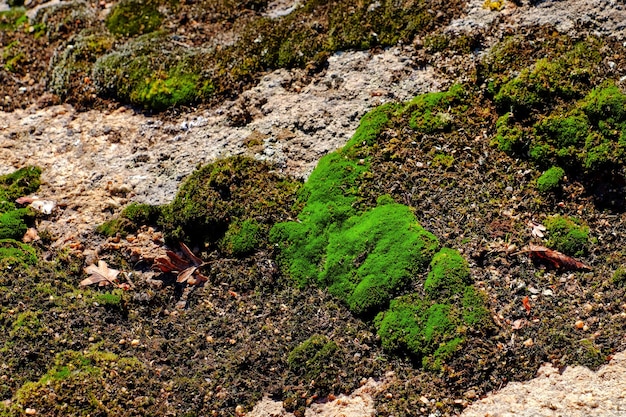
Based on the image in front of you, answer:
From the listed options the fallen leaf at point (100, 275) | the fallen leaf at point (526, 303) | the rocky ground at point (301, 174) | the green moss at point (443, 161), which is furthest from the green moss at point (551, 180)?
the fallen leaf at point (100, 275)

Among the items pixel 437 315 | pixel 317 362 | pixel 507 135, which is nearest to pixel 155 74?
pixel 507 135

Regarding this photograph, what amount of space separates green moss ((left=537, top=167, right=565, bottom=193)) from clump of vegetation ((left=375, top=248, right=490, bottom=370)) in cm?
111

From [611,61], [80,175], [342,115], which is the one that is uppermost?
[611,61]

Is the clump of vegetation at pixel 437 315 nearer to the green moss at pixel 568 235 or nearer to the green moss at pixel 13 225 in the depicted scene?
the green moss at pixel 568 235

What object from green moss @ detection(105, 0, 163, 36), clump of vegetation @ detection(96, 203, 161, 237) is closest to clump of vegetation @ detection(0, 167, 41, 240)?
clump of vegetation @ detection(96, 203, 161, 237)

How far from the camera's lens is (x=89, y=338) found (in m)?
5.23

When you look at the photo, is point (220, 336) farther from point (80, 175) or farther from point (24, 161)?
point (24, 161)

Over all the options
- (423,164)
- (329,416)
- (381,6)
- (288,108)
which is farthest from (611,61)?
(329,416)

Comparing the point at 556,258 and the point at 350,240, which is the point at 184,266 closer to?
the point at 350,240

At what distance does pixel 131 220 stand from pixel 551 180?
4.01m

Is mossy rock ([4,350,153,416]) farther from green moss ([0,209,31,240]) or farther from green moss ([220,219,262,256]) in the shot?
green moss ([0,209,31,240])

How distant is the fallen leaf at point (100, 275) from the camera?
18.9 ft

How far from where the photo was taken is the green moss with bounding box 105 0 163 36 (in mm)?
8125

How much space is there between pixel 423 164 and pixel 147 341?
9.83 feet
